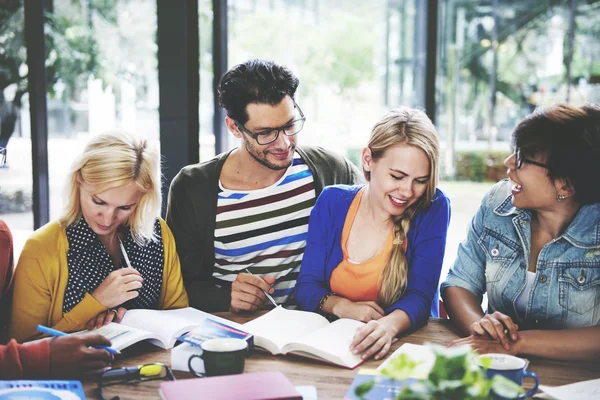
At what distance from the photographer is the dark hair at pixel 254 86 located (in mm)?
2146

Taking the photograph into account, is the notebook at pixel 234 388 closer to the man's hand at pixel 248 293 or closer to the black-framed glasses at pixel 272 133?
the man's hand at pixel 248 293

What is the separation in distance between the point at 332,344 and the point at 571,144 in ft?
2.78

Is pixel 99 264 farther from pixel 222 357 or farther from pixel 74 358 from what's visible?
pixel 222 357

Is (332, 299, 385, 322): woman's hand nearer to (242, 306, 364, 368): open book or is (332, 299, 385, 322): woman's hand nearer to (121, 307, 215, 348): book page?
(242, 306, 364, 368): open book

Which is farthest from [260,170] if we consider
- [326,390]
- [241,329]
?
[326,390]

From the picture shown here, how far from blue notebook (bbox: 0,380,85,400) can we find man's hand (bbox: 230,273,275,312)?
2.00ft

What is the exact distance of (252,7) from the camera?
3170 mm

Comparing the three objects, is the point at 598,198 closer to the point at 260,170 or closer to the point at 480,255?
the point at 480,255

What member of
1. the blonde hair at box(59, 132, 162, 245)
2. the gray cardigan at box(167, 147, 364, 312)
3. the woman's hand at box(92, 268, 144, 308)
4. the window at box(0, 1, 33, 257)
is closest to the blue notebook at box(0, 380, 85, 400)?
the woman's hand at box(92, 268, 144, 308)

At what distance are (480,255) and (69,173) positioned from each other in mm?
1248

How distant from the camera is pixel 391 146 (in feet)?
6.02

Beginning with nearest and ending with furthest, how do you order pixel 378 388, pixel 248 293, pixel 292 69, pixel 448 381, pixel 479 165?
pixel 448 381
pixel 378 388
pixel 248 293
pixel 292 69
pixel 479 165

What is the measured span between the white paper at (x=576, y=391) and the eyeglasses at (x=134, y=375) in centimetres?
79

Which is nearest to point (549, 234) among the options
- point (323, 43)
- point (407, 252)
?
point (407, 252)
